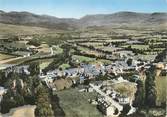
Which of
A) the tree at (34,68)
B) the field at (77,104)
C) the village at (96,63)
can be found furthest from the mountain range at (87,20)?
the field at (77,104)

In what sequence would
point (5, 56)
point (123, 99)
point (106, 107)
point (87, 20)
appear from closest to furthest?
point (106, 107) < point (123, 99) < point (5, 56) < point (87, 20)

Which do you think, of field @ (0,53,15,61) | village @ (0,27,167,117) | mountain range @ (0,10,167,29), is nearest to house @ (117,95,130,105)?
village @ (0,27,167,117)

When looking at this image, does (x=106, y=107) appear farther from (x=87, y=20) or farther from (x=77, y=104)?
(x=87, y=20)

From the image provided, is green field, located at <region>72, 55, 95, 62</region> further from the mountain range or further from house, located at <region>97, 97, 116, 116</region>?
house, located at <region>97, 97, 116, 116</region>

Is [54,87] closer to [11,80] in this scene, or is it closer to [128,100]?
[11,80]

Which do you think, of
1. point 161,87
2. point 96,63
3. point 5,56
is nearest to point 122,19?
point 96,63
